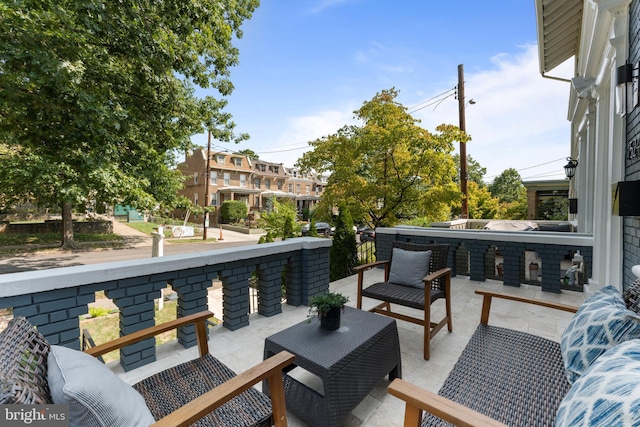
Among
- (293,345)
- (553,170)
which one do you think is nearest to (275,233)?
(293,345)

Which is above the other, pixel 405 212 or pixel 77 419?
pixel 405 212


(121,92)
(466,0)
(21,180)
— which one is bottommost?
(21,180)

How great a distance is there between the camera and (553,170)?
29062mm

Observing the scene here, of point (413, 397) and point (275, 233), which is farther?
point (275, 233)

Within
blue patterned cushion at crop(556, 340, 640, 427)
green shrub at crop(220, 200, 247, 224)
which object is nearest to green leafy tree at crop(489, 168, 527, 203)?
green shrub at crop(220, 200, 247, 224)

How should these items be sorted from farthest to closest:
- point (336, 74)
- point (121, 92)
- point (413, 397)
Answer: point (336, 74) → point (121, 92) → point (413, 397)

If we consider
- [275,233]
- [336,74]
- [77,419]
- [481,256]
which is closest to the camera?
[77,419]

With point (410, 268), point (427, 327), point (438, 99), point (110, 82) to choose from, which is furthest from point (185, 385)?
point (438, 99)

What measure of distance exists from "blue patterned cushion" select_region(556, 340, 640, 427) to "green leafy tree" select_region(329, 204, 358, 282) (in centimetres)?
503

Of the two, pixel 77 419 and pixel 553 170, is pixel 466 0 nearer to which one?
pixel 77 419

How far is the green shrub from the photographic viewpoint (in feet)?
77.6

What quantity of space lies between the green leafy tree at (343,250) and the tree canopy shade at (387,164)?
4.18 ft

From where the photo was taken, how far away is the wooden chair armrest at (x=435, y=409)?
3.45ft

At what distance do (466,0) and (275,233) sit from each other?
20.6 feet
